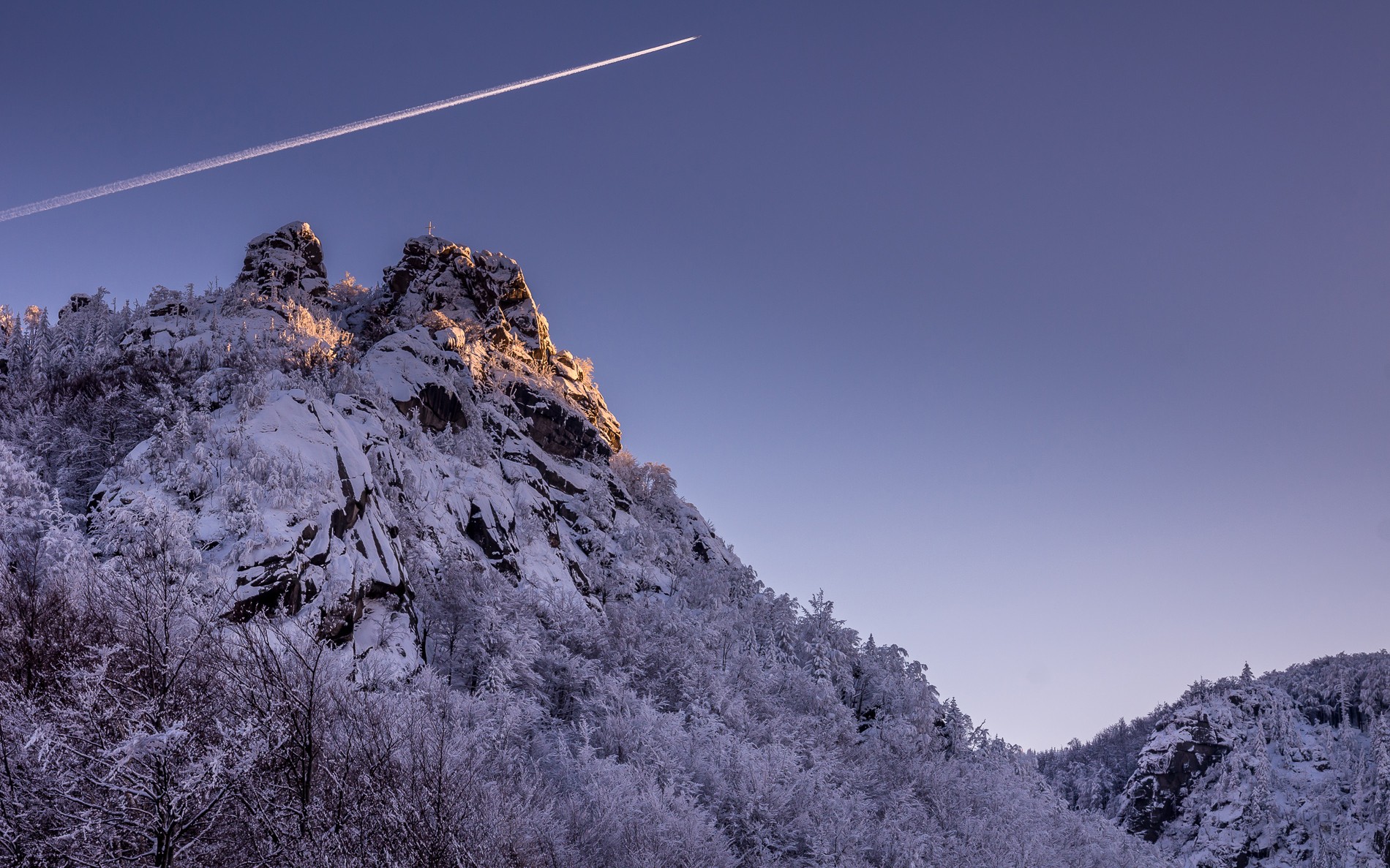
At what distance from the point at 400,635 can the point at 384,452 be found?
512 inches

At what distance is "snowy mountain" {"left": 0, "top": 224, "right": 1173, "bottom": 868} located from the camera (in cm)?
1650

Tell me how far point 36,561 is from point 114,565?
3.25 m

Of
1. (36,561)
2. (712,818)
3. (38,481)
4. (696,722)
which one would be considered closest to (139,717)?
(36,561)

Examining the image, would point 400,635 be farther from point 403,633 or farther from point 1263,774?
point 1263,774

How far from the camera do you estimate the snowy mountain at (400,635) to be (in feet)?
54.1

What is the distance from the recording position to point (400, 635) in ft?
116

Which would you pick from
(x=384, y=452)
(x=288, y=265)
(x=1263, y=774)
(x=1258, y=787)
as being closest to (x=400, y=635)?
(x=384, y=452)

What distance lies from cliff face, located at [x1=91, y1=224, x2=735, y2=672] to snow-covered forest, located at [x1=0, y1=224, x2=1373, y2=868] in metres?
0.23

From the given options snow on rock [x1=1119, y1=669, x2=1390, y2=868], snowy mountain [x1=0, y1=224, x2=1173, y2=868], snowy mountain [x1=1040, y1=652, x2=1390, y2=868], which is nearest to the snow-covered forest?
snowy mountain [x1=0, y1=224, x2=1173, y2=868]

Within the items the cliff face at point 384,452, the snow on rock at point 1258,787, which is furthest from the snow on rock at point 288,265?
the snow on rock at point 1258,787

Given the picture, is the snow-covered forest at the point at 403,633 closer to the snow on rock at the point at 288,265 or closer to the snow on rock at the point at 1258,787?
the snow on rock at the point at 288,265

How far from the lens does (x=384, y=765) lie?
20375mm

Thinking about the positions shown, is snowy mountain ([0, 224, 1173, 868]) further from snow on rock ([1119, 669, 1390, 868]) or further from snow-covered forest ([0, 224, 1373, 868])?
snow on rock ([1119, 669, 1390, 868])

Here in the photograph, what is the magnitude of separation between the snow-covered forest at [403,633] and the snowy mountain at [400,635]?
0.17m
